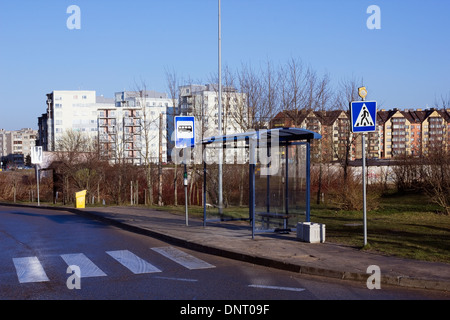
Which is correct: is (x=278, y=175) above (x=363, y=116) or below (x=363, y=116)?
below

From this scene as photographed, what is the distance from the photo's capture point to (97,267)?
10266mm

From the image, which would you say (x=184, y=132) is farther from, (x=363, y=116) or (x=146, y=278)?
(x=146, y=278)

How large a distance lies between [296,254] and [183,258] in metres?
2.45

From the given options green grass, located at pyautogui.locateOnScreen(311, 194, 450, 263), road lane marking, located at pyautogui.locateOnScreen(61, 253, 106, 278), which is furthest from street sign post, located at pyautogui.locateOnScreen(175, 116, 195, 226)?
green grass, located at pyautogui.locateOnScreen(311, 194, 450, 263)

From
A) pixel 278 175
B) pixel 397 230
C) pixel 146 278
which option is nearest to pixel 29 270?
pixel 146 278

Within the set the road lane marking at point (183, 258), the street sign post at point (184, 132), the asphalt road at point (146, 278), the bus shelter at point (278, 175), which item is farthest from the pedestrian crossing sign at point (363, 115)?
the street sign post at point (184, 132)

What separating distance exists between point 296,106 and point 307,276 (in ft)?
64.1

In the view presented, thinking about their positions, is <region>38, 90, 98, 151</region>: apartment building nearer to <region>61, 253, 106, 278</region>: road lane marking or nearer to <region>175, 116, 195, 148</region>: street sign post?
<region>175, 116, 195, 148</region>: street sign post

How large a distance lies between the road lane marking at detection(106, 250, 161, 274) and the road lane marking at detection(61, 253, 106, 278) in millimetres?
600

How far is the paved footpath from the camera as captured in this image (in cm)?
874

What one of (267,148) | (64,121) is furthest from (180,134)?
(64,121)

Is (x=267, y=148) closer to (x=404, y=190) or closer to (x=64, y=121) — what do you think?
(x=404, y=190)

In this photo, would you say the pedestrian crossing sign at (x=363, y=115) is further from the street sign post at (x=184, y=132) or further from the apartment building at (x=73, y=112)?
the apartment building at (x=73, y=112)
